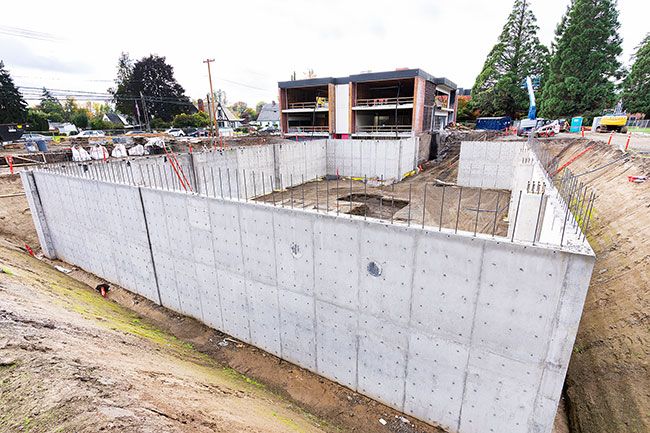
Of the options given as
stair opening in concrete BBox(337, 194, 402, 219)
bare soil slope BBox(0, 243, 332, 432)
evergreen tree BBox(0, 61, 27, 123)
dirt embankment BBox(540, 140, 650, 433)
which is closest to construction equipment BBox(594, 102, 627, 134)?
dirt embankment BBox(540, 140, 650, 433)

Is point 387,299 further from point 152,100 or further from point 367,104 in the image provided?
point 152,100

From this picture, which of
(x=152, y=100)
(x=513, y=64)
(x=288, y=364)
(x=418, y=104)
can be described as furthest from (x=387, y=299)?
(x=152, y=100)

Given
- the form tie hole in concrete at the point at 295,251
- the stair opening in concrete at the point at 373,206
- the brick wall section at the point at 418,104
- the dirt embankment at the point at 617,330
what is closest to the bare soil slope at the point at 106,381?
the form tie hole in concrete at the point at 295,251

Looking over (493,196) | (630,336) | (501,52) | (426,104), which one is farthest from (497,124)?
(630,336)

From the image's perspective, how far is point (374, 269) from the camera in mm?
5594

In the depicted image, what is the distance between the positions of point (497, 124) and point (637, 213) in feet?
116

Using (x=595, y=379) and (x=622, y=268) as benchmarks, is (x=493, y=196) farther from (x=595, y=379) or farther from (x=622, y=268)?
(x=595, y=379)

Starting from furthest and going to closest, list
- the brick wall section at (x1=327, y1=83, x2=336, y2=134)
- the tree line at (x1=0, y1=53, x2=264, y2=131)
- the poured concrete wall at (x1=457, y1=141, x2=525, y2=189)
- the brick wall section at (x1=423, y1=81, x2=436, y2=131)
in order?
the tree line at (x1=0, y1=53, x2=264, y2=131)
the brick wall section at (x1=327, y1=83, x2=336, y2=134)
the brick wall section at (x1=423, y1=81, x2=436, y2=131)
the poured concrete wall at (x1=457, y1=141, x2=525, y2=189)

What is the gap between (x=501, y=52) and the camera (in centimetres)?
4150

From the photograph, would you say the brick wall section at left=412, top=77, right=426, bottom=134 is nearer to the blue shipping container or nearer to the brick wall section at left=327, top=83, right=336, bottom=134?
the brick wall section at left=327, top=83, right=336, bottom=134

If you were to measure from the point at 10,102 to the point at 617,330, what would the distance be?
234 feet

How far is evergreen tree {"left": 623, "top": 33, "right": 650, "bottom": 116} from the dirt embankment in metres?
30.9

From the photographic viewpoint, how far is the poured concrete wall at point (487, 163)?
67.3 feet

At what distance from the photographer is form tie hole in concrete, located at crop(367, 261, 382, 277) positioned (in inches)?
218
